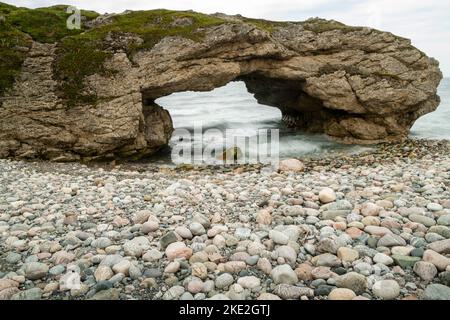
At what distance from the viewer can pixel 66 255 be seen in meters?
4.51

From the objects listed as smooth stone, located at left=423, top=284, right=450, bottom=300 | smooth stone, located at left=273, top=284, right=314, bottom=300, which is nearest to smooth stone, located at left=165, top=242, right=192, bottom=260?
smooth stone, located at left=273, top=284, right=314, bottom=300

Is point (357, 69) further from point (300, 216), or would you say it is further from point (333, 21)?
point (300, 216)

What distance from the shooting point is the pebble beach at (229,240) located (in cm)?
381

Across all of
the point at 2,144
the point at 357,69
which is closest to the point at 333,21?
the point at 357,69

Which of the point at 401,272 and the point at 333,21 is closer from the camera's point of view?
the point at 401,272

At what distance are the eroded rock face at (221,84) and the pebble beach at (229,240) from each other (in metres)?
3.94

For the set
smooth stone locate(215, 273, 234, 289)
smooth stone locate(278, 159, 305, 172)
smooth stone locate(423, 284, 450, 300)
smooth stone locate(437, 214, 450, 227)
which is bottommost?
smooth stone locate(278, 159, 305, 172)

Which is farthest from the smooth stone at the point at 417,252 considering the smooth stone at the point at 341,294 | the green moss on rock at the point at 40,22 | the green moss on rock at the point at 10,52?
the green moss on rock at the point at 40,22

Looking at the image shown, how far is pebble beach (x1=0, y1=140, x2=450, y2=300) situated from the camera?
3.81m

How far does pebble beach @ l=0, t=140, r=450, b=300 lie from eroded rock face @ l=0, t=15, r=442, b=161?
3.94 m

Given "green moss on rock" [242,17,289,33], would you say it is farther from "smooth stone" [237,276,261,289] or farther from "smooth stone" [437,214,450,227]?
"smooth stone" [237,276,261,289]

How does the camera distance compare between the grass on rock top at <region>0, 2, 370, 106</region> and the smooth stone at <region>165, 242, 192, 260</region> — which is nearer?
the smooth stone at <region>165, 242, 192, 260</region>

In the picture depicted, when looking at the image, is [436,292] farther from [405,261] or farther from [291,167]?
[291,167]

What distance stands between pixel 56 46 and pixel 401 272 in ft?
42.1
